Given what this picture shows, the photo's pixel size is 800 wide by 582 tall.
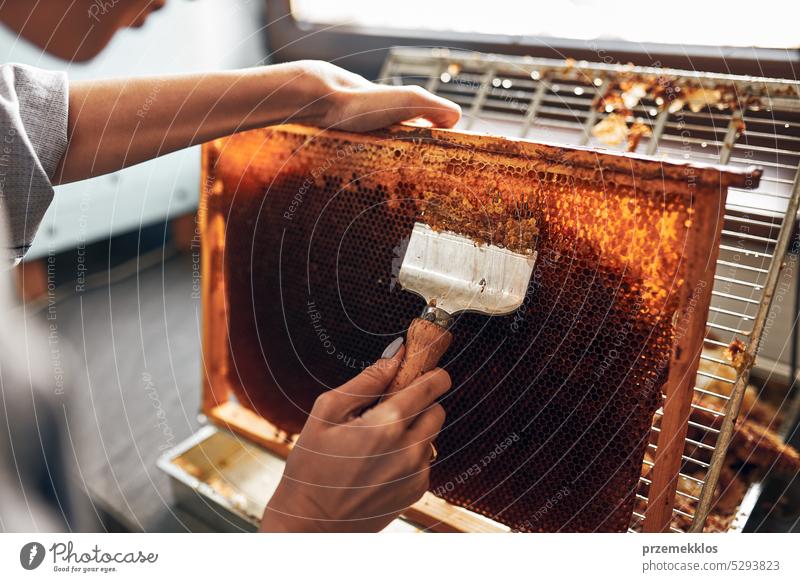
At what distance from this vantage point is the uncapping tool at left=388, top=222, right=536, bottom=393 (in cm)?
48

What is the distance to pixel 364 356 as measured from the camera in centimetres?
60

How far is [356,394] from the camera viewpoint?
1.53 ft

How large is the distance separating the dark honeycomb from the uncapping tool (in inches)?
1.1

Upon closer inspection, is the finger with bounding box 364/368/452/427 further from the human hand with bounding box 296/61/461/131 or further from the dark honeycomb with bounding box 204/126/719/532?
the human hand with bounding box 296/61/461/131

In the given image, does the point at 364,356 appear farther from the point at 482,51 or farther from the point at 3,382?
the point at 482,51

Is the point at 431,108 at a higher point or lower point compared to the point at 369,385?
higher

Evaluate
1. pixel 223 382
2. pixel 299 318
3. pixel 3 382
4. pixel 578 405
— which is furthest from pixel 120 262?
pixel 578 405

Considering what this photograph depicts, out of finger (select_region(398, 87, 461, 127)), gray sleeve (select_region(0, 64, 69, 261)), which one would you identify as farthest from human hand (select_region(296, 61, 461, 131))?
gray sleeve (select_region(0, 64, 69, 261))

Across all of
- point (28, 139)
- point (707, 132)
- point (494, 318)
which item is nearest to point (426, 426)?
point (494, 318)

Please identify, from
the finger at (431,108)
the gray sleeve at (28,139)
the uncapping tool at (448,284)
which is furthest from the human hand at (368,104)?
the gray sleeve at (28,139)

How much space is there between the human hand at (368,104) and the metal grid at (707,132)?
15 centimetres

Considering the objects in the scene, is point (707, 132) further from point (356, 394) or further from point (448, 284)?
point (356, 394)

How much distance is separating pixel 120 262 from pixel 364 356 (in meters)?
1.04

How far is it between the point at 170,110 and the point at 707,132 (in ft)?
2.51
